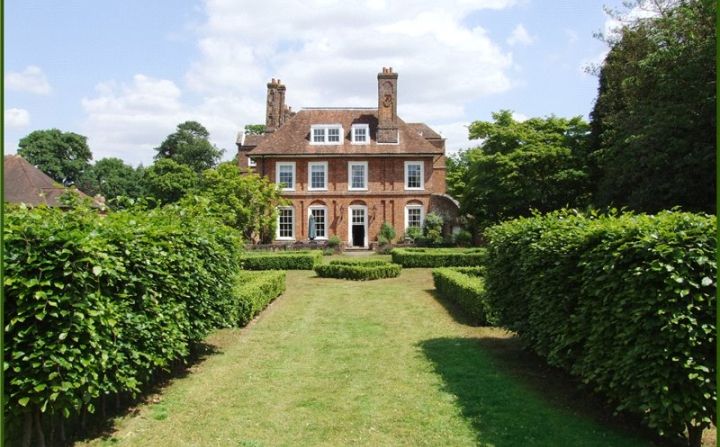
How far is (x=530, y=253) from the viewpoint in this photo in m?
8.21

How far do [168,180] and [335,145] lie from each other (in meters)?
24.1

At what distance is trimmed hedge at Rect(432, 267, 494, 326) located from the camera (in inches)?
477

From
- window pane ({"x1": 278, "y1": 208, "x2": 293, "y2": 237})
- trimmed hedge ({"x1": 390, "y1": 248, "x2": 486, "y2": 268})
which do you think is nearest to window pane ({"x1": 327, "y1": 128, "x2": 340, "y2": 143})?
window pane ({"x1": 278, "y1": 208, "x2": 293, "y2": 237})

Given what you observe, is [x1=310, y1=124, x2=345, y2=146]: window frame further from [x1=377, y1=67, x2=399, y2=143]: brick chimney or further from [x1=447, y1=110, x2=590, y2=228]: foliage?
[x1=447, y1=110, x2=590, y2=228]: foliage

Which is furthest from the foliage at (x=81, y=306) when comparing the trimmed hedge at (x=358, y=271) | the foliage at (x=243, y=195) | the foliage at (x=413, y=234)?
the foliage at (x=413, y=234)

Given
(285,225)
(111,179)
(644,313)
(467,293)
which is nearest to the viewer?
(644,313)

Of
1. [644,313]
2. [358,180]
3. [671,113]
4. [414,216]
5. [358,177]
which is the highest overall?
[671,113]

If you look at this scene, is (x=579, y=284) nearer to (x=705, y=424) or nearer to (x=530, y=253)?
(x=530, y=253)

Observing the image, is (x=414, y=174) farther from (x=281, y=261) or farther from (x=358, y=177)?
(x=281, y=261)

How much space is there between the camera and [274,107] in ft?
141

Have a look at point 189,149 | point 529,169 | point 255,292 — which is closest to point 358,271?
point 255,292

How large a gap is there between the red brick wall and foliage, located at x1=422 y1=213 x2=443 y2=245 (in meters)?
1.29

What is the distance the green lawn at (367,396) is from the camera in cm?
580

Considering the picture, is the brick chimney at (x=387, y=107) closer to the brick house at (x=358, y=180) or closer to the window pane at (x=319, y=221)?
the brick house at (x=358, y=180)
